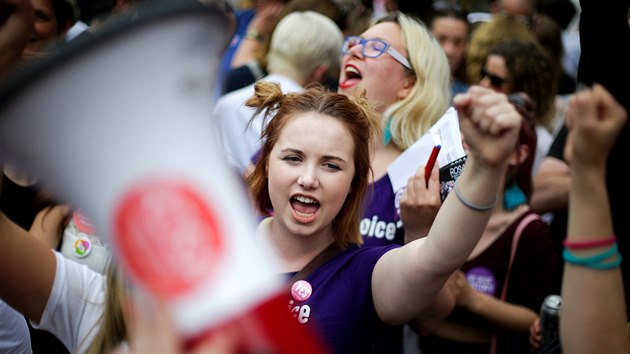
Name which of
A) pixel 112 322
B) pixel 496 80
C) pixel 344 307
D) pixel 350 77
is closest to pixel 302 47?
pixel 350 77

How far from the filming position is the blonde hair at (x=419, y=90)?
350cm

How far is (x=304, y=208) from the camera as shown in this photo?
2.58 m

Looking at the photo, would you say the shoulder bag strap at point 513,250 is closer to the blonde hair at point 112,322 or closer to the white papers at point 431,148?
the white papers at point 431,148

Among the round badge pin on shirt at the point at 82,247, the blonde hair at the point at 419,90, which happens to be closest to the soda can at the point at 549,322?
the blonde hair at the point at 419,90

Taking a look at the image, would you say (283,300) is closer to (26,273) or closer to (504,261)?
(26,273)

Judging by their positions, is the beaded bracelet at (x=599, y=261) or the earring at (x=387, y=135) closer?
the beaded bracelet at (x=599, y=261)

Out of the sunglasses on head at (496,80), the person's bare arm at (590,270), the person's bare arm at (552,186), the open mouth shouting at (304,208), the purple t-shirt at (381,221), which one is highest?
the person's bare arm at (590,270)

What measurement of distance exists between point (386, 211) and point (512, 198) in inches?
27.2

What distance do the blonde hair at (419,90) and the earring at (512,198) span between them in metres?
0.44

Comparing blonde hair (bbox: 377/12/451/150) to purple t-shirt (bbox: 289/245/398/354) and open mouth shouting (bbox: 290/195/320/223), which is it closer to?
open mouth shouting (bbox: 290/195/320/223)

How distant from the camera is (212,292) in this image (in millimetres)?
1129

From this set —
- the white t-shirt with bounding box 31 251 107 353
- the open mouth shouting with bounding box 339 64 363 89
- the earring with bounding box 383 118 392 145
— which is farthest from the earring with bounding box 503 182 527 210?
the white t-shirt with bounding box 31 251 107 353

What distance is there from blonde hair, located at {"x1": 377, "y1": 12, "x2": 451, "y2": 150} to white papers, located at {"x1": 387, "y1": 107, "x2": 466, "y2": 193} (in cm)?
27

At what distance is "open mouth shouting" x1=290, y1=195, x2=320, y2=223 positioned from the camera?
2.57 meters
